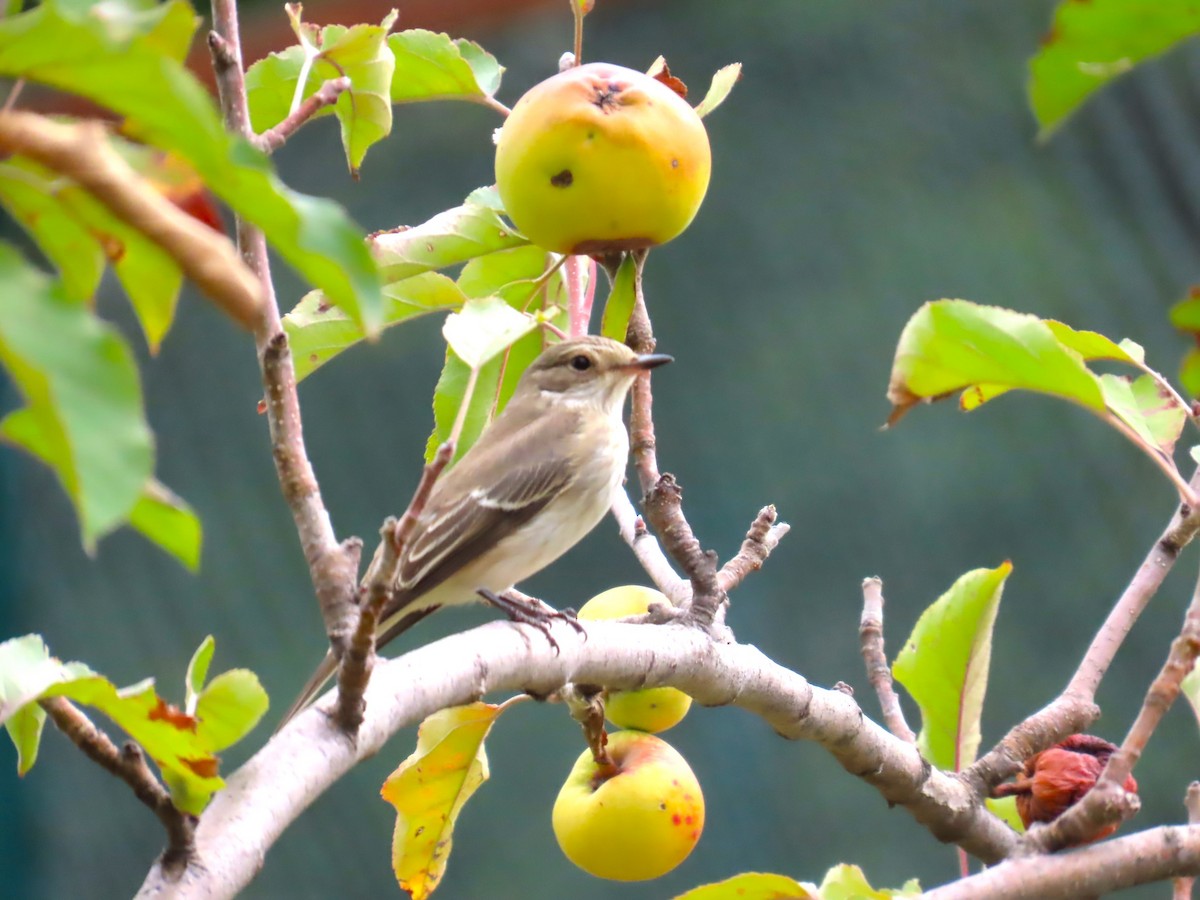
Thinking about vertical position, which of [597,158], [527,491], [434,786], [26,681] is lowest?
[527,491]

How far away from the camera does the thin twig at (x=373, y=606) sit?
1044 millimetres

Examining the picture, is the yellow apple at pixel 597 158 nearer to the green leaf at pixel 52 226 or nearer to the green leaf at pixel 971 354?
the green leaf at pixel 971 354

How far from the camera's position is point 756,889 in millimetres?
1173

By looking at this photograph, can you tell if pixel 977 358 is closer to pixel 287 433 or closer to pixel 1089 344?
pixel 1089 344

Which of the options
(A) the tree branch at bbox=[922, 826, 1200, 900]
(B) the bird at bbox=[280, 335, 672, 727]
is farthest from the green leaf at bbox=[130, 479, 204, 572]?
(B) the bird at bbox=[280, 335, 672, 727]

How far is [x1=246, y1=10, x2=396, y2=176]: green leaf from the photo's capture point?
1.57 metres

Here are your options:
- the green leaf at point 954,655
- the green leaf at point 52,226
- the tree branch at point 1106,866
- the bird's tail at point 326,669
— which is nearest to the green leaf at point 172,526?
the green leaf at point 52,226

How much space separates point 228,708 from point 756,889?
1.52ft

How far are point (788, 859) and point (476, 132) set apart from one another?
10.2 ft

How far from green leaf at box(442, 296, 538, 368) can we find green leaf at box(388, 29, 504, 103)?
23.0 inches

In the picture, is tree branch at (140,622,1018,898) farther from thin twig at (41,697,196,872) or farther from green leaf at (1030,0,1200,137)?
green leaf at (1030,0,1200,137)

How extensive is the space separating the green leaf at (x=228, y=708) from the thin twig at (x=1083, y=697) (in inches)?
35.7

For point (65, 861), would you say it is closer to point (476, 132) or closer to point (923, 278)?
point (476, 132)

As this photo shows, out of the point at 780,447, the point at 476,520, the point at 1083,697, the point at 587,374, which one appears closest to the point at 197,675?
the point at 1083,697
